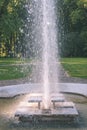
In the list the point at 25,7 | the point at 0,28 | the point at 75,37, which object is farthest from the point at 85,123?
the point at 75,37

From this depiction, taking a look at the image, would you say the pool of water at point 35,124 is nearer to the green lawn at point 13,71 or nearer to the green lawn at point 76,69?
the green lawn at point 13,71

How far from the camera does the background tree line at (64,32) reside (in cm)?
4712

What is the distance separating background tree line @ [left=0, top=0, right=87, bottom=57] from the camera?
47125 mm

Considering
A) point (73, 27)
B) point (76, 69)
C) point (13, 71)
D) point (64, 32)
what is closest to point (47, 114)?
point (13, 71)

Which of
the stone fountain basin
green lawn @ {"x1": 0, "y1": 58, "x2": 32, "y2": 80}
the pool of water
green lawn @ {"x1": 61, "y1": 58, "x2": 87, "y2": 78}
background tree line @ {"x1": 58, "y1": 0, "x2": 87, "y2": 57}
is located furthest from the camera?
background tree line @ {"x1": 58, "y1": 0, "x2": 87, "y2": 57}

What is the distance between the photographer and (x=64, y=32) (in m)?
51.8

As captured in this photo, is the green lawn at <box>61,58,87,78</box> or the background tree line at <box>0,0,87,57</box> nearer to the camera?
the green lawn at <box>61,58,87,78</box>

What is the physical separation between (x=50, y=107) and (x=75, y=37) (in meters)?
39.4

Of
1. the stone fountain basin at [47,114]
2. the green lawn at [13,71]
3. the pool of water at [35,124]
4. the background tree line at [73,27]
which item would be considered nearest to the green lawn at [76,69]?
the green lawn at [13,71]

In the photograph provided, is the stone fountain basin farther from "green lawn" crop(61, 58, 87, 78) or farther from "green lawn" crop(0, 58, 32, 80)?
"green lawn" crop(61, 58, 87, 78)

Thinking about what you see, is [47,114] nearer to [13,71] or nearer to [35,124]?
[35,124]

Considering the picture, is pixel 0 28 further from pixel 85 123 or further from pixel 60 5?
pixel 85 123

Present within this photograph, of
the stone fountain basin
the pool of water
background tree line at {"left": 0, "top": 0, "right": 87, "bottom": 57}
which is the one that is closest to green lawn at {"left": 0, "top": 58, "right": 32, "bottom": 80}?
the pool of water

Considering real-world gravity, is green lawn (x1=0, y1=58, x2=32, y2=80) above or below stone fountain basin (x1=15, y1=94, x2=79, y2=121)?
below
